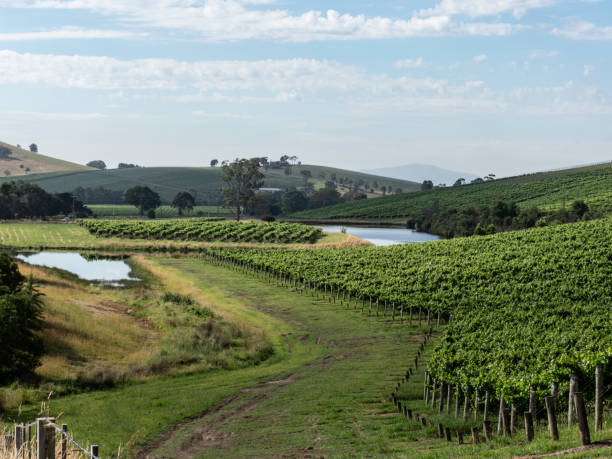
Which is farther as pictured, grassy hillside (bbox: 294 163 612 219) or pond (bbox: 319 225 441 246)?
grassy hillside (bbox: 294 163 612 219)

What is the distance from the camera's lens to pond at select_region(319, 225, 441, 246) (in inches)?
5217

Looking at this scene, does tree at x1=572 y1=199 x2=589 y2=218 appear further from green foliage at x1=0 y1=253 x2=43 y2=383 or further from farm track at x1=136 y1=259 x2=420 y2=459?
green foliage at x1=0 y1=253 x2=43 y2=383

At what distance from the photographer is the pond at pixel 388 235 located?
13250cm

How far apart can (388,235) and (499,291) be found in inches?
3821

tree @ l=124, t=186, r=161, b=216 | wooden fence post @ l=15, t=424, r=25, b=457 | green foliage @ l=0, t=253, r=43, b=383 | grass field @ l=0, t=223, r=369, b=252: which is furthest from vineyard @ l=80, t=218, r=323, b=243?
wooden fence post @ l=15, t=424, r=25, b=457

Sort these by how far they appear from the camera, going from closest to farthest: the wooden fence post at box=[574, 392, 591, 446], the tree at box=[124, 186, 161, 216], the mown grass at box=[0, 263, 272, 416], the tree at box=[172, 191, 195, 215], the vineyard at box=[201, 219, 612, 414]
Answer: the wooden fence post at box=[574, 392, 591, 446], the vineyard at box=[201, 219, 612, 414], the mown grass at box=[0, 263, 272, 416], the tree at box=[172, 191, 195, 215], the tree at box=[124, 186, 161, 216]

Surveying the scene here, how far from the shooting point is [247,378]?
101 feet

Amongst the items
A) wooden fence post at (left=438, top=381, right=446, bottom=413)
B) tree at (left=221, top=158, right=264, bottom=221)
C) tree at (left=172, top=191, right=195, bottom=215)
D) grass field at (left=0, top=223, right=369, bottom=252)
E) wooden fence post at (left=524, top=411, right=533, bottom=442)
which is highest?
tree at (left=221, top=158, right=264, bottom=221)

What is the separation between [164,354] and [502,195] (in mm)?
158588

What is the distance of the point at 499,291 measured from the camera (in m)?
49.1

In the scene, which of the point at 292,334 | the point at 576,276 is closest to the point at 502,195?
the point at 576,276

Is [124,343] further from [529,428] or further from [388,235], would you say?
[388,235]

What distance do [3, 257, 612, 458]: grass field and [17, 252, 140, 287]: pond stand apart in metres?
34.4

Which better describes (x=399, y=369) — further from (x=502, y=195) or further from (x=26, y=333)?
(x=502, y=195)
